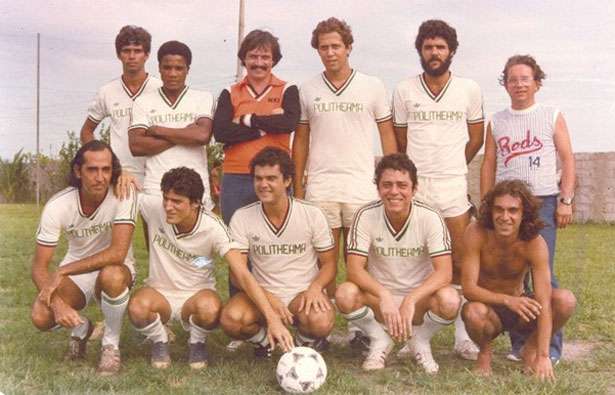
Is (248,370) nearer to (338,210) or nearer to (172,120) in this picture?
(338,210)

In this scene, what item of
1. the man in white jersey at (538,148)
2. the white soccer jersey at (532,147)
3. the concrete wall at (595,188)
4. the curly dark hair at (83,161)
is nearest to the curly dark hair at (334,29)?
the man in white jersey at (538,148)

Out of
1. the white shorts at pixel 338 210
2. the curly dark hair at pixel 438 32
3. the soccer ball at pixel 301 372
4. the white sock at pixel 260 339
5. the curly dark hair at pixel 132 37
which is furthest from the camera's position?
the curly dark hair at pixel 132 37

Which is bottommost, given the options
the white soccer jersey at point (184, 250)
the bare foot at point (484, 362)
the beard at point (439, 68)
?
the bare foot at point (484, 362)

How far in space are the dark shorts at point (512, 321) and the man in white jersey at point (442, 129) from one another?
41 centimetres

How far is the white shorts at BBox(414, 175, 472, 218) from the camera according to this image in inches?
188

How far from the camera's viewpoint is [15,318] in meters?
5.75

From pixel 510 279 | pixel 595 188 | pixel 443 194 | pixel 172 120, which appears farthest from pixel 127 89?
pixel 595 188

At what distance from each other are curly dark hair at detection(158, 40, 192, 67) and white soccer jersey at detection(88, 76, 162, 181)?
332 millimetres

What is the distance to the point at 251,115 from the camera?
4.78 meters

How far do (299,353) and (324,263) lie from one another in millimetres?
802

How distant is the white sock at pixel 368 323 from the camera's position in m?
4.48

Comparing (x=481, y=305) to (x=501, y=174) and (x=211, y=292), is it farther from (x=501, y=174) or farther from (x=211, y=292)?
(x=211, y=292)

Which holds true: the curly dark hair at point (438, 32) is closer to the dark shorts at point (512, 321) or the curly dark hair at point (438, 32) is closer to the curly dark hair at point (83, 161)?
the dark shorts at point (512, 321)

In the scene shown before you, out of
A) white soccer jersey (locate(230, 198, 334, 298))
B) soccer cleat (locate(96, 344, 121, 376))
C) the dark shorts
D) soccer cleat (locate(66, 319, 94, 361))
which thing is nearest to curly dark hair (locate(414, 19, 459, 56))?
white soccer jersey (locate(230, 198, 334, 298))
